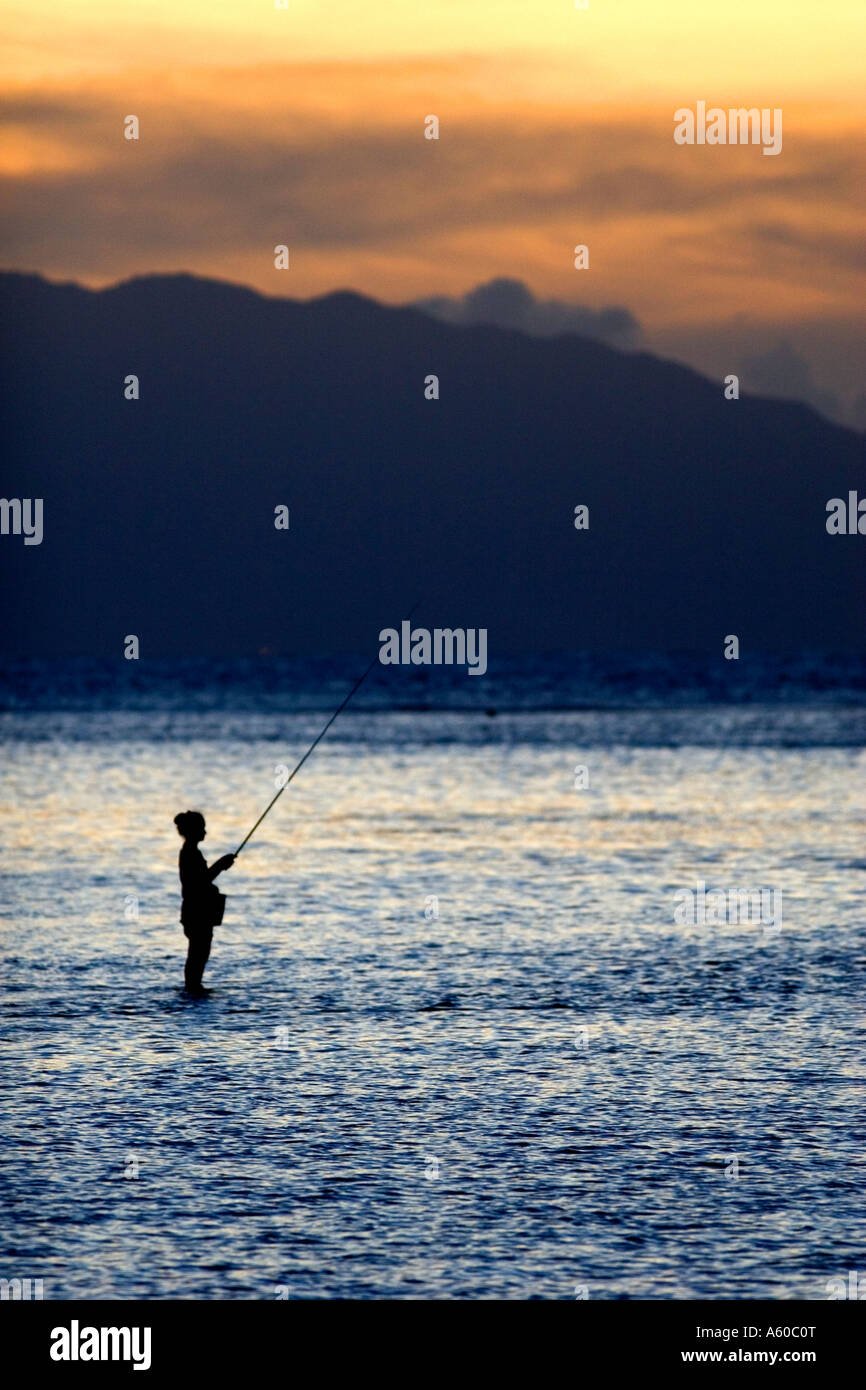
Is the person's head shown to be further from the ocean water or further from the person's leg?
the ocean water

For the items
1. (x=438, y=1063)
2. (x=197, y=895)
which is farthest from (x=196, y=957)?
(x=438, y=1063)

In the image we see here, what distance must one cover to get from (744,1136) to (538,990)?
182 inches

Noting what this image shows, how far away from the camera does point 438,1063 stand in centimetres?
1162

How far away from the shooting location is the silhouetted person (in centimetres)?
1397

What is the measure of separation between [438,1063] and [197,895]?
3.34 m

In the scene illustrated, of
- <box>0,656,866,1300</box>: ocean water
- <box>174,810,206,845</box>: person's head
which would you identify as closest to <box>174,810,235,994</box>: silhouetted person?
<box>174,810,206,845</box>: person's head

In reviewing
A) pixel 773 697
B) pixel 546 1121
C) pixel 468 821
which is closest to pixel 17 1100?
pixel 546 1121

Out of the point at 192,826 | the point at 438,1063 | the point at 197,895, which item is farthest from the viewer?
the point at 197,895

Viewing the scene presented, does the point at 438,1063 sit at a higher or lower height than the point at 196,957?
lower

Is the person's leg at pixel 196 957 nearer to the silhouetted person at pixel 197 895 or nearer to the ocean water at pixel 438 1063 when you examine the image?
the silhouetted person at pixel 197 895

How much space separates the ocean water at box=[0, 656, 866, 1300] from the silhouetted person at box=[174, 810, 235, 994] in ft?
1.65

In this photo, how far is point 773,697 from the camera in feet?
296

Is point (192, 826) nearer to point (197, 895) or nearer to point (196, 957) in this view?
point (197, 895)

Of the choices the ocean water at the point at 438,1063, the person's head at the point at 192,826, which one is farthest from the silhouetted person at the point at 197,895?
the ocean water at the point at 438,1063
